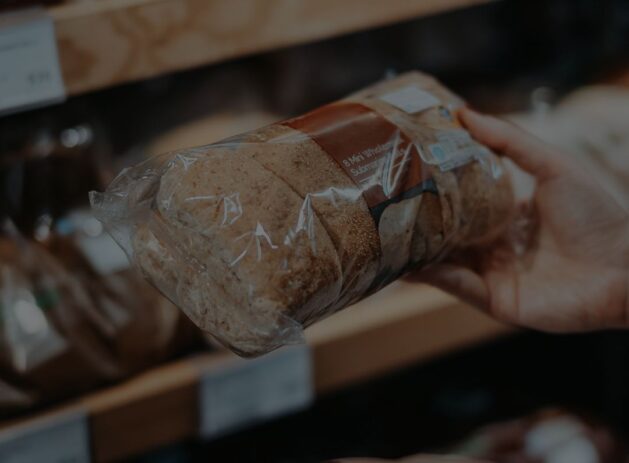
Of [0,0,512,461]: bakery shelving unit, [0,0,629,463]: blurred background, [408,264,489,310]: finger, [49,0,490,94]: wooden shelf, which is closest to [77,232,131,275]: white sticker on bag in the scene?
[0,0,629,463]: blurred background

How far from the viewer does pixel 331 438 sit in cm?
152

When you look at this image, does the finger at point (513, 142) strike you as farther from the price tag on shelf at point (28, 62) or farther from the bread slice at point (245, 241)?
the price tag on shelf at point (28, 62)

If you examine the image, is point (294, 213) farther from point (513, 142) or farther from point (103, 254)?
point (103, 254)

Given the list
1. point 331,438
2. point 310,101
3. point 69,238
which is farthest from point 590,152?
point 69,238

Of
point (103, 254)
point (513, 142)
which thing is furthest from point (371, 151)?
point (103, 254)

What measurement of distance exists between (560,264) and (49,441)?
23.3 inches

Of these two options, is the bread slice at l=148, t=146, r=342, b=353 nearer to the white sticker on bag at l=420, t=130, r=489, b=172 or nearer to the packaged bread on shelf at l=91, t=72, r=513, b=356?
the packaged bread on shelf at l=91, t=72, r=513, b=356

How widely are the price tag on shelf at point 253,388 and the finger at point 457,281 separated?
0.26 meters

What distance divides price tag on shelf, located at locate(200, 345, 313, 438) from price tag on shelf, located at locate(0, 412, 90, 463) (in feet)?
0.50

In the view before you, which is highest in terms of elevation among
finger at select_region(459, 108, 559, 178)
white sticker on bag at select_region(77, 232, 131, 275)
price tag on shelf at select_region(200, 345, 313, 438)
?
finger at select_region(459, 108, 559, 178)

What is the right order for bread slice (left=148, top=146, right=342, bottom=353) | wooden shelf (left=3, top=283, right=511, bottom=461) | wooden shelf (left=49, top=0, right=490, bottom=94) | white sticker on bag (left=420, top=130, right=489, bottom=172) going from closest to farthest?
bread slice (left=148, top=146, right=342, bottom=353)
white sticker on bag (left=420, top=130, right=489, bottom=172)
wooden shelf (left=49, top=0, right=490, bottom=94)
wooden shelf (left=3, top=283, right=511, bottom=461)

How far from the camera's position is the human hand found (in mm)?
954

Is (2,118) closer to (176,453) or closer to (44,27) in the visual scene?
(44,27)

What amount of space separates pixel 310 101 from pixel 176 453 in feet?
1.92
